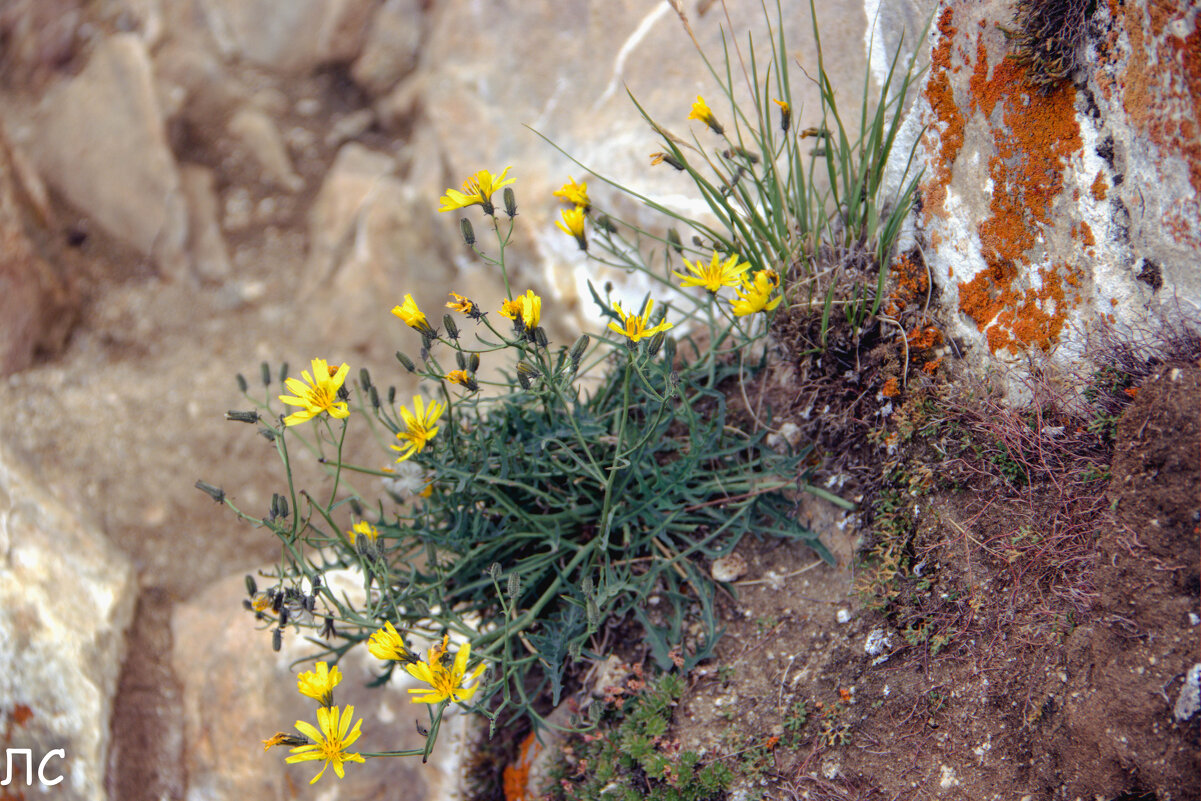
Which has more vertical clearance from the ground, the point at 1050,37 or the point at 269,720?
the point at 1050,37

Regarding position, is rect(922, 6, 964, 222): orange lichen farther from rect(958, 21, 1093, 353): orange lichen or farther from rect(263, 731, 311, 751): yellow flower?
rect(263, 731, 311, 751): yellow flower

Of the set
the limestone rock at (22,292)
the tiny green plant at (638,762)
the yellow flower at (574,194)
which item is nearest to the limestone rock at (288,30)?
the limestone rock at (22,292)

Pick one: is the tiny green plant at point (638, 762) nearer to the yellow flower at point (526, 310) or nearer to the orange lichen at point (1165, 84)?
the yellow flower at point (526, 310)

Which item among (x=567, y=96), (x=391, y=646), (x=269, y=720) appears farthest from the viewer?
(x=567, y=96)

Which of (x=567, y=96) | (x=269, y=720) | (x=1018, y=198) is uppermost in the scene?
(x=567, y=96)

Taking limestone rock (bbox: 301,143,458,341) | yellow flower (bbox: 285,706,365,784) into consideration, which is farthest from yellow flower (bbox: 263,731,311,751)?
limestone rock (bbox: 301,143,458,341)

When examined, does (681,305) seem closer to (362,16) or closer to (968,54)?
(968,54)

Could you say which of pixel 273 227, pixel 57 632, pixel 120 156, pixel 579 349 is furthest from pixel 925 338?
pixel 120 156

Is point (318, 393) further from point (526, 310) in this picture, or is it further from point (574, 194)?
point (574, 194)
